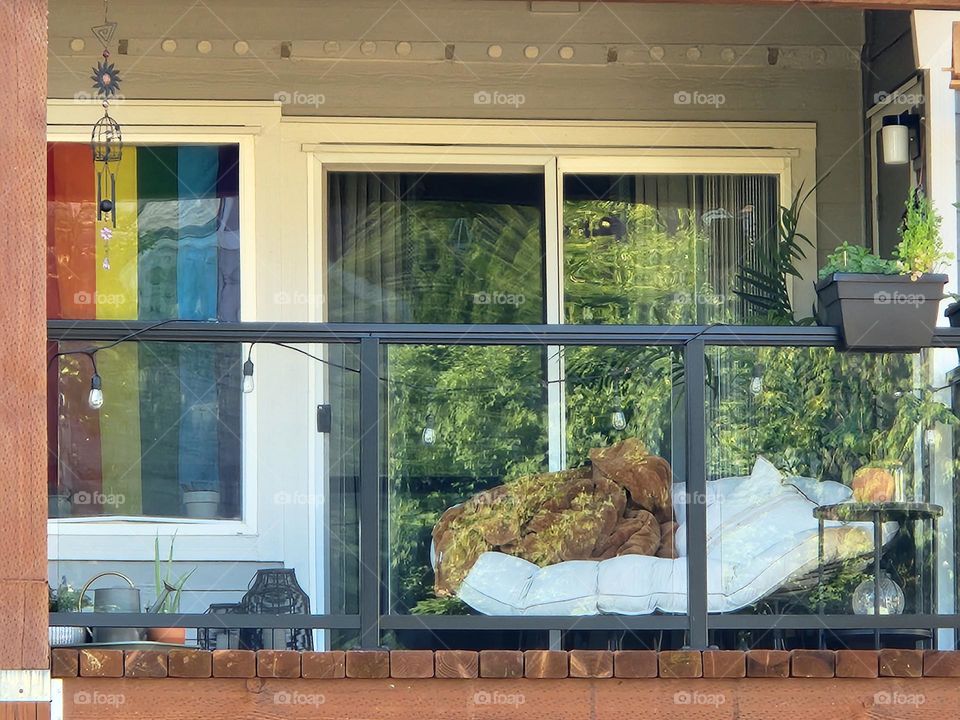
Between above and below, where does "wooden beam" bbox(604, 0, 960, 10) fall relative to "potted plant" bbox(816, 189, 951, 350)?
above

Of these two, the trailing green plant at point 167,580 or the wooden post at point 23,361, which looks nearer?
the wooden post at point 23,361

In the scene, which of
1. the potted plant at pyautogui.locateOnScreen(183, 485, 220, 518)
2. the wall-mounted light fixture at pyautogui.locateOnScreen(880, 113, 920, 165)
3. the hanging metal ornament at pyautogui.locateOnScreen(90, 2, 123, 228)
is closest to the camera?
the potted plant at pyautogui.locateOnScreen(183, 485, 220, 518)

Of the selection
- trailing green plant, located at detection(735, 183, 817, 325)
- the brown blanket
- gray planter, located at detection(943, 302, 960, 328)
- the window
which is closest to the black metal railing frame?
the brown blanket

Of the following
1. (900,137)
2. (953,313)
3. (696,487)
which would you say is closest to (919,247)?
(953,313)

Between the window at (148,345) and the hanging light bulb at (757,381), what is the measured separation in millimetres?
2032

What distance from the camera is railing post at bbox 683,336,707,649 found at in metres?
5.49

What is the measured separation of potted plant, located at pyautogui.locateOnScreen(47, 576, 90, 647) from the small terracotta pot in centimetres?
23

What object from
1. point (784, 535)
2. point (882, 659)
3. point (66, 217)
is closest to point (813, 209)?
point (784, 535)

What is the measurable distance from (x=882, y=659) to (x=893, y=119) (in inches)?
119

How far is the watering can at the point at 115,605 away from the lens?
17.7 feet

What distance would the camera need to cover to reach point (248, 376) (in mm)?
5730

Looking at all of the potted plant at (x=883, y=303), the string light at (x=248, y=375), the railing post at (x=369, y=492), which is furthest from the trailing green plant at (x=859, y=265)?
the string light at (x=248, y=375)

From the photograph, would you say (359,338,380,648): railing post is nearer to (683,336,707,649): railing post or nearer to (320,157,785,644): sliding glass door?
(683,336,707,649): railing post

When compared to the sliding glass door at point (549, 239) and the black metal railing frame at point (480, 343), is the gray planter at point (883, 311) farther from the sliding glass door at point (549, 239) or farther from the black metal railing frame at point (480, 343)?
the sliding glass door at point (549, 239)
